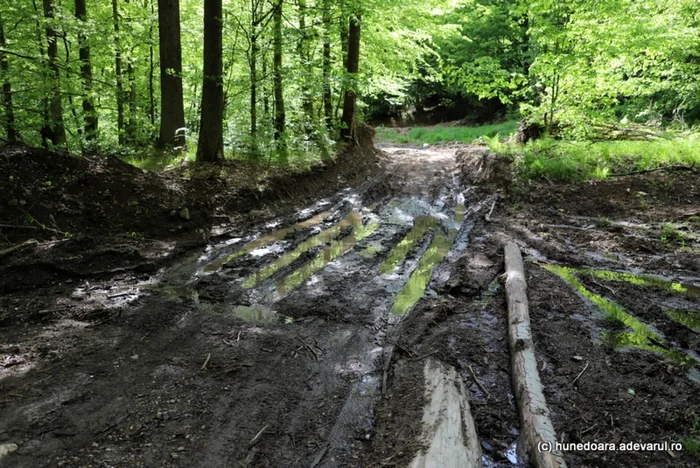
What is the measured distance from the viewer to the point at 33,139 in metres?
10.4

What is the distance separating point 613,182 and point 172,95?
11.4 metres

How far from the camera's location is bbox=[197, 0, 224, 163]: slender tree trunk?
835cm

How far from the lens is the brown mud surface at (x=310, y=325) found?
3.13m

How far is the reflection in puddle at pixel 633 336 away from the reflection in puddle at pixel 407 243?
9.22ft

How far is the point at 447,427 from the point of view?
312cm

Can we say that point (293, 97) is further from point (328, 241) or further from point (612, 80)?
point (612, 80)

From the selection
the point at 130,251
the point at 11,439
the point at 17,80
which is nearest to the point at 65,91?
the point at 17,80

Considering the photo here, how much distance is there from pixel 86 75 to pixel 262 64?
4.37m

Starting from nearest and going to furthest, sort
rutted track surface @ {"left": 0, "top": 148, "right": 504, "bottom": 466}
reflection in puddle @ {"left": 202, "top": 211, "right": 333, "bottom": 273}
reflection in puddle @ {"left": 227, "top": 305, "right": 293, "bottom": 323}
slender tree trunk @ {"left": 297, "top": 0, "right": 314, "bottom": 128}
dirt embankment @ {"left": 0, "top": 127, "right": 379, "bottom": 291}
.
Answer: rutted track surface @ {"left": 0, "top": 148, "right": 504, "bottom": 466} → reflection in puddle @ {"left": 227, "top": 305, "right": 293, "bottom": 323} → dirt embankment @ {"left": 0, "top": 127, "right": 379, "bottom": 291} → reflection in puddle @ {"left": 202, "top": 211, "right": 333, "bottom": 273} → slender tree trunk @ {"left": 297, "top": 0, "right": 314, "bottom": 128}

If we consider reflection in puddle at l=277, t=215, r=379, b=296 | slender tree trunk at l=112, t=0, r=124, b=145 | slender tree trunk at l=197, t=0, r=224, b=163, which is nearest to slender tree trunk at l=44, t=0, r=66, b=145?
slender tree trunk at l=112, t=0, r=124, b=145

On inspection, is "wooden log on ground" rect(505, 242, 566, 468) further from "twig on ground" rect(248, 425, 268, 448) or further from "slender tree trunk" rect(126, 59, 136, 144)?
"slender tree trunk" rect(126, 59, 136, 144)

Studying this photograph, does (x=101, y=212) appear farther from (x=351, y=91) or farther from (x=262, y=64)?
(x=351, y=91)

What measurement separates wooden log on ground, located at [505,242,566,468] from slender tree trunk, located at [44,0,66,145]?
8.99m

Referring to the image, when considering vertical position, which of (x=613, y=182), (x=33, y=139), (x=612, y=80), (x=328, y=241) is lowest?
(x=328, y=241)
